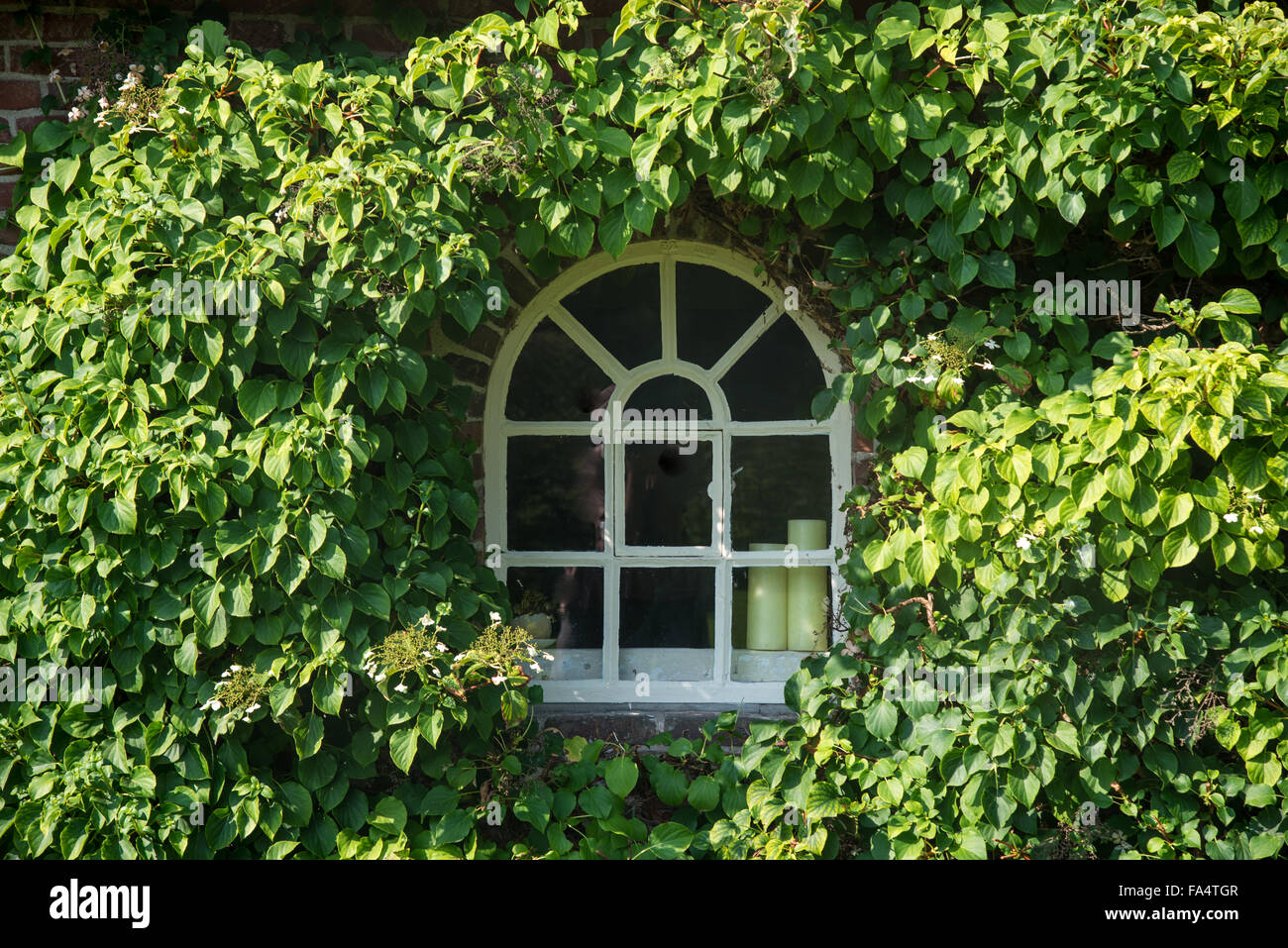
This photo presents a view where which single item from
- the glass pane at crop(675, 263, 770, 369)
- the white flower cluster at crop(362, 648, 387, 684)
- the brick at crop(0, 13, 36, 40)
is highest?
the brick at crop(0, 13, 36, 40)

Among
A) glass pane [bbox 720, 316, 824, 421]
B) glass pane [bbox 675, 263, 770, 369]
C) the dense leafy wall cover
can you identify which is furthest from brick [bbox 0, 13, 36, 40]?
glass pane [bbox 720, 316, 824, 421]

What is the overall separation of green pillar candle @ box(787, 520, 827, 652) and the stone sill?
0.23m

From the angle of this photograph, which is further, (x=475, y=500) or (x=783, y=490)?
(x=783, y=490)

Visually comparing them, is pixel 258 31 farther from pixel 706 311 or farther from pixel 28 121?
pixel 706 311

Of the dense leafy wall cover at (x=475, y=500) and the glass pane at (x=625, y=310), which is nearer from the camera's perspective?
the dense leafy wall cover at (x=475, y=500)

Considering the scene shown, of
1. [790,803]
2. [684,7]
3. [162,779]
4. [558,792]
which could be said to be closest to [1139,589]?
[790,803]

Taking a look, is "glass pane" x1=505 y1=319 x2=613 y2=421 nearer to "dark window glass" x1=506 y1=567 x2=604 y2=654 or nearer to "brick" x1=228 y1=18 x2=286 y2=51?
"dark window glass" x1=506 y1=567 x2=604 y2=654

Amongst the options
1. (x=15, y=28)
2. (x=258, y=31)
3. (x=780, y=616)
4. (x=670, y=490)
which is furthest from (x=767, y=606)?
(x=15, y=28)

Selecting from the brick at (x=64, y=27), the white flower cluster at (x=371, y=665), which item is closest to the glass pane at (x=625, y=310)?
the white flower cluster at (x=371, y=665)

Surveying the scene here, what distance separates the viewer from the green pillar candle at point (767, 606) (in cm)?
320

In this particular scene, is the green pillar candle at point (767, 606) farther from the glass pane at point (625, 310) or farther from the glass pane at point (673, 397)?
the glass pane at point (625, 310)

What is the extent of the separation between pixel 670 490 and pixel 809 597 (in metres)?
0.56

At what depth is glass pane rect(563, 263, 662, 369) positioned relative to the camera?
3.22 m

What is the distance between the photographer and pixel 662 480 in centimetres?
322
